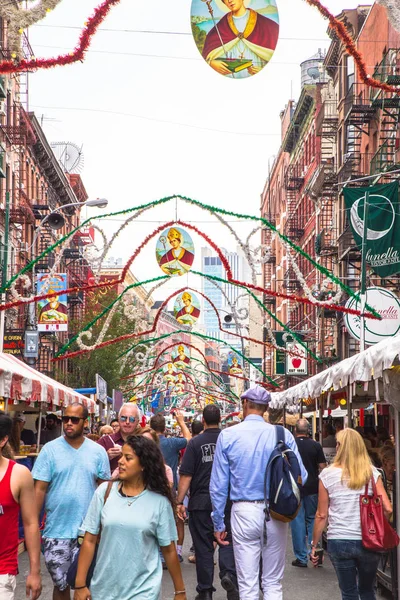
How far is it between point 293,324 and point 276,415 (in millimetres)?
29238

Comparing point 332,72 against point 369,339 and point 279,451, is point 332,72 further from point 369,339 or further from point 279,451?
point 279,451

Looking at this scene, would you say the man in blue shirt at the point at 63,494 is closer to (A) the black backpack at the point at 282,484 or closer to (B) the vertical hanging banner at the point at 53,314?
(A) the black backpack at the point at 282,484

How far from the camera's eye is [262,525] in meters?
7.93

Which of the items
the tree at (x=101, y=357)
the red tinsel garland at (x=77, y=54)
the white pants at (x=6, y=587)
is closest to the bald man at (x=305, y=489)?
the red tinsel garland at (x=77, y=54)

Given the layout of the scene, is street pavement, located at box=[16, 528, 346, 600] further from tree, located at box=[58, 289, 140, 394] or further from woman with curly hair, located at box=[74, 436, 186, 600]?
tree, located at box=[58, 289, 140, 394]

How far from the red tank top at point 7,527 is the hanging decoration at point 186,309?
34376mm

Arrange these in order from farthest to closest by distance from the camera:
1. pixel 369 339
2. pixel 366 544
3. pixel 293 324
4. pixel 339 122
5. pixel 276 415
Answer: pixel 293 324
pixel 339 122
pixel 276 415
pixel 369 339
pixel 366 544

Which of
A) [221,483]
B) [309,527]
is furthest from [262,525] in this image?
[309,527]

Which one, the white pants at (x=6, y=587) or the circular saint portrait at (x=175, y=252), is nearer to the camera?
the white pants at (x=6, y=587)

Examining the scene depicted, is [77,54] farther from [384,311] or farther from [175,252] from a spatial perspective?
[175,252]

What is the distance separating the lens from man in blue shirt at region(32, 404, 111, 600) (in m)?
8.07

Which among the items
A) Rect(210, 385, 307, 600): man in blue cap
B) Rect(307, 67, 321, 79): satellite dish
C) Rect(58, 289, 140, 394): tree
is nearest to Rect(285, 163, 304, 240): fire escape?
Rect(307, 67, 321, 79): satellite dish

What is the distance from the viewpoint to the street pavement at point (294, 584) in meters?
11.0

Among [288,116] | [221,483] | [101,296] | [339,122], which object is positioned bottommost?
[221,483]
